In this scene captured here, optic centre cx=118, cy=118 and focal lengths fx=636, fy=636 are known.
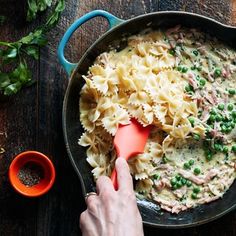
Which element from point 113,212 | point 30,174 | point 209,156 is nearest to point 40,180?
point 30,174

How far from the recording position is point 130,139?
2244mm

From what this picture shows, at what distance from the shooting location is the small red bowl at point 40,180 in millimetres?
2344

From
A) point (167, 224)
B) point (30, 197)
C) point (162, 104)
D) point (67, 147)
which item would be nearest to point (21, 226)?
point (30, 197)

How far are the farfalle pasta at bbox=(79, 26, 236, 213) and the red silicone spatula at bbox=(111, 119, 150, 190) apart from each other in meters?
0.05

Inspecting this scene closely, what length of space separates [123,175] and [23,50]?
A: 1.97 ft

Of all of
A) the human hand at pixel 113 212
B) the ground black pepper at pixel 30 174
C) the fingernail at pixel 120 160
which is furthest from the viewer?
the ground black pepper at pixel 30 174

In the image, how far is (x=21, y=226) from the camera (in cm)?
243

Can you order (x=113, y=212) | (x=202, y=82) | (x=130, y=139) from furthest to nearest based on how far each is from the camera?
1. (x=202, y=82)
2. (x=130, y=139)
3. (x=113, y=212)

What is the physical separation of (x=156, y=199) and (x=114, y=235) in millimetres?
432

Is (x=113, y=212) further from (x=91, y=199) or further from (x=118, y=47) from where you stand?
(x=118, y=47)

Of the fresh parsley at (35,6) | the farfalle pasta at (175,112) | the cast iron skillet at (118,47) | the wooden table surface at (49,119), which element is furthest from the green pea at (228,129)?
the fresh parsley at (35,6)

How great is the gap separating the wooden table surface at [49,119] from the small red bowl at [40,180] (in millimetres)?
54

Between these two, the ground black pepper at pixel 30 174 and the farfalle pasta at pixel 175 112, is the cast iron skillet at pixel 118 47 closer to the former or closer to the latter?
the farfalle pasta at pixel 175 112

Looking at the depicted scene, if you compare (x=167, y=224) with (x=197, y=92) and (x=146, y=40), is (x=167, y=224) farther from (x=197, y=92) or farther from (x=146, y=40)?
(x=146, y=40)
